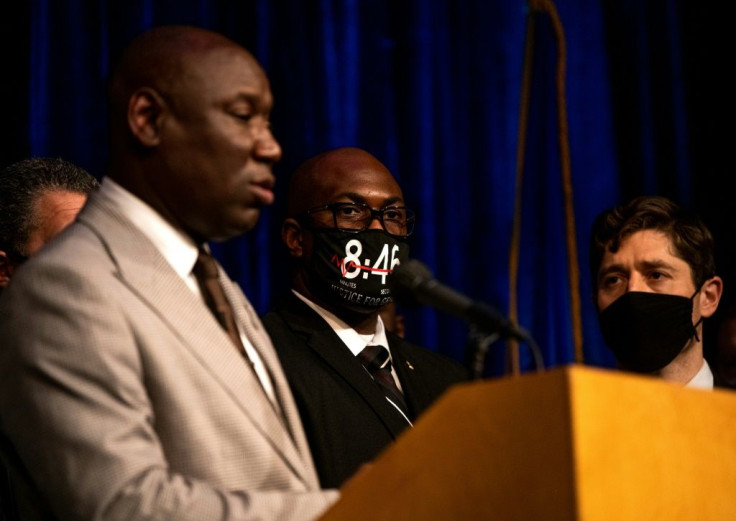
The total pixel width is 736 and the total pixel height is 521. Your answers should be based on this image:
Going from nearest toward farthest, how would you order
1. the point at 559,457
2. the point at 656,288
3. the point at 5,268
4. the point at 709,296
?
1. the point at 559,457
2. the point at 5,268
3. the point at 656,288
4. the point at 709,296

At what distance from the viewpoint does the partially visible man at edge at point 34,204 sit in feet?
9.48

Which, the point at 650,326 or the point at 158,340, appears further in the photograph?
the point at 650,326

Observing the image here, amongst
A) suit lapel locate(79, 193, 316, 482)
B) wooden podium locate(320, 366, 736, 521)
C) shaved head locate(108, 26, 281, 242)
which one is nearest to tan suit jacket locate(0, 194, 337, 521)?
suit lapel locate(79, 193, 316, 482)

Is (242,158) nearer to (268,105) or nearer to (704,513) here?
(268,105)

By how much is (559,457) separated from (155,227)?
938 millimetres

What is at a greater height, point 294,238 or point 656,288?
point 294,238

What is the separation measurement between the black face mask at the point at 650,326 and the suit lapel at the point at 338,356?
84 cm

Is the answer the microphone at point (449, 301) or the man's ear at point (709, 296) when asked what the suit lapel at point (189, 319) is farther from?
the man's ear at point (709, 296)

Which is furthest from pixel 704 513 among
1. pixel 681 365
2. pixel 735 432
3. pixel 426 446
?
pixel 681 365

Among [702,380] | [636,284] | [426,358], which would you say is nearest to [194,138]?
[426,358]

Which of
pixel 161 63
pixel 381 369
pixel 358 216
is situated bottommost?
pixel 381 369

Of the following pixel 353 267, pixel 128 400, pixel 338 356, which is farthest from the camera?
pixel 353 267

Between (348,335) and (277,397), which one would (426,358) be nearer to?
(348,335)

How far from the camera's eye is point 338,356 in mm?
3002
